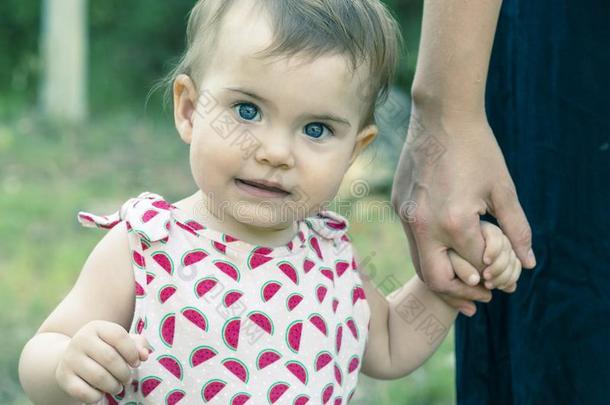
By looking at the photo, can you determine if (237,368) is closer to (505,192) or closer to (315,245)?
(315,245)

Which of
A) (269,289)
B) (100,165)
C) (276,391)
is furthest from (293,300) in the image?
(100,165)

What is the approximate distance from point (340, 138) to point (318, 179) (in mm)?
82

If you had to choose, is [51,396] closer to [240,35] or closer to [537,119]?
Answer: [240,35]

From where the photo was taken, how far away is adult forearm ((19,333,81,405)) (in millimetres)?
1474

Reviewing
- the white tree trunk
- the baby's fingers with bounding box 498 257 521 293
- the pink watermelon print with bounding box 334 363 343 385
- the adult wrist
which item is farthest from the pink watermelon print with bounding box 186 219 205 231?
the white tree trunk

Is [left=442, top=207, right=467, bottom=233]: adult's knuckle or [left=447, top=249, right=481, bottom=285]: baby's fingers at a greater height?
[left=442, top=207, right=467, bottom=233]: adult's knuckle

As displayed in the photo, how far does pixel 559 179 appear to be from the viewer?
5.90 feet

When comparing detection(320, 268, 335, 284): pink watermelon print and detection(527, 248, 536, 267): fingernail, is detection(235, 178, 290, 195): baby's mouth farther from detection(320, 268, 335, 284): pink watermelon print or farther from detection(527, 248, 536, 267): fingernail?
detection(527, 248, 536, 267): fingernail

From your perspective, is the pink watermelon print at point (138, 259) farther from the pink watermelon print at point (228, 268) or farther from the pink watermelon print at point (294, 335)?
the pink watermelon print at point (294, 335)

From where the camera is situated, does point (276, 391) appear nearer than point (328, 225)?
Yes

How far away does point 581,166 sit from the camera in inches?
69.6

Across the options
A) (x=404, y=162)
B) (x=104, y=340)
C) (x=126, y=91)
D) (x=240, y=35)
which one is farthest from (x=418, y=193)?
(x=126, y=91)

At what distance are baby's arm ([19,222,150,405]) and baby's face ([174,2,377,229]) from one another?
0.17 metres

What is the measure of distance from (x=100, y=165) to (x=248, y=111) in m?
4.47
